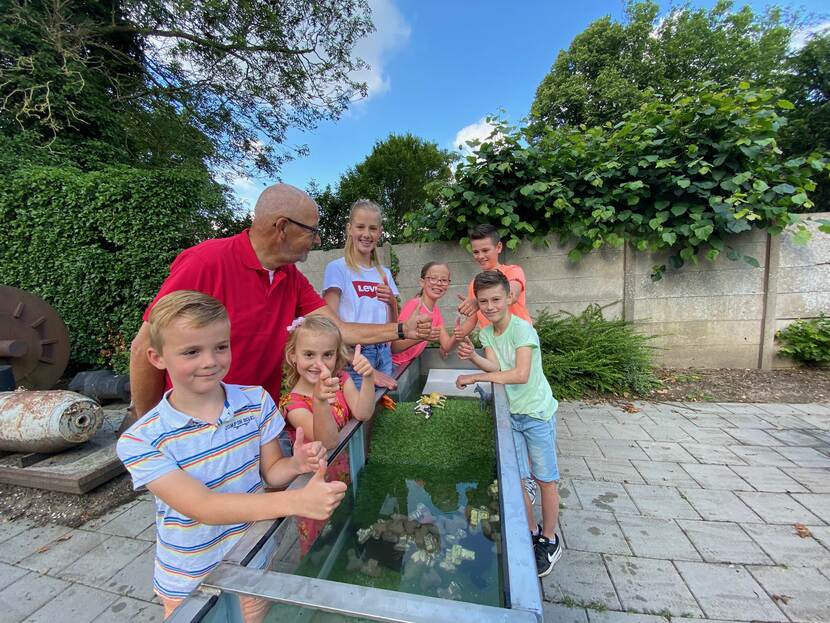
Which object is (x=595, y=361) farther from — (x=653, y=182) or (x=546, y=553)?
(x=546, y=553)

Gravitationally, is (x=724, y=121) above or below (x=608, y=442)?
above

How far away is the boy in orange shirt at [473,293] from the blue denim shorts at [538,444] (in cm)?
68

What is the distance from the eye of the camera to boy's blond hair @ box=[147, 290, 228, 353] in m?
1.06

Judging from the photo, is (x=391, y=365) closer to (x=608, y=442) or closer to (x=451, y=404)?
(x=451, y=404)

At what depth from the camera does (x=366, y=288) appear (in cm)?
262

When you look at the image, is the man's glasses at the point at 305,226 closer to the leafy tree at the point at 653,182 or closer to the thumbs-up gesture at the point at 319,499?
the thumbs-up gesture at the point at 319,499

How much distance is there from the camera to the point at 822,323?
14.9ft

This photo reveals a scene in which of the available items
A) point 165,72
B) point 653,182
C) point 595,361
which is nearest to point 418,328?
point 595,361

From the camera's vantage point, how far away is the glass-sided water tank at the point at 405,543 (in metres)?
0.73

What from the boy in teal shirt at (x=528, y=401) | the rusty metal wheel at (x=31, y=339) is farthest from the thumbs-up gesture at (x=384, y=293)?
the rusty metal wheel at (x=31, y=339)

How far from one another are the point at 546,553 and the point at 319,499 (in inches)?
64.1

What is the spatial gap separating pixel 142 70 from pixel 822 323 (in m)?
11.4

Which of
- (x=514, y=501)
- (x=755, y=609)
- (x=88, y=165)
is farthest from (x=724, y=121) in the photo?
(x=88, y=165)

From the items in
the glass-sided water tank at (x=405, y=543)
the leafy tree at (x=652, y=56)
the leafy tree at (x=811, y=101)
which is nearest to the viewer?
the glass-sided water tank at (x=405, y=543)
